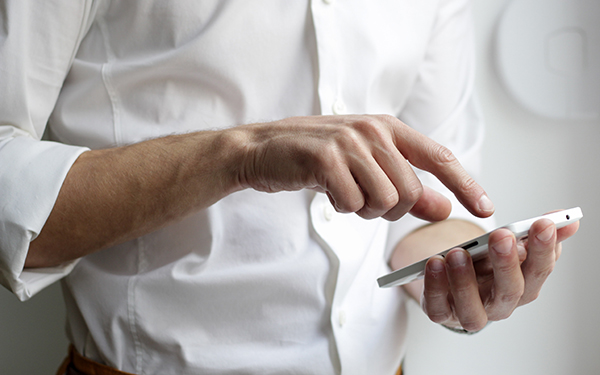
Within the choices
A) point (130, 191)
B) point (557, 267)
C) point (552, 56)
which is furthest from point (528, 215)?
point (130, 191)

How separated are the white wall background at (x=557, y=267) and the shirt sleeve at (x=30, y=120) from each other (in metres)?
0.53

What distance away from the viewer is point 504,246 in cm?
43

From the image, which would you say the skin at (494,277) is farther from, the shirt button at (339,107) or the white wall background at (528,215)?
the white wall background at (528,215)

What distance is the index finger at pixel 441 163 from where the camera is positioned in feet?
1.39

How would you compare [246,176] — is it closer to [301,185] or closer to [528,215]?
[301,185]

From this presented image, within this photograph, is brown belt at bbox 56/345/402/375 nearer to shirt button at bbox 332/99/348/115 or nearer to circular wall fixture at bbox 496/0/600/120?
shirt button at bbox 332/99/348/115

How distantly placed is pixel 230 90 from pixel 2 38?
26 cm

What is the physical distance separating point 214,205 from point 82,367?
304mm

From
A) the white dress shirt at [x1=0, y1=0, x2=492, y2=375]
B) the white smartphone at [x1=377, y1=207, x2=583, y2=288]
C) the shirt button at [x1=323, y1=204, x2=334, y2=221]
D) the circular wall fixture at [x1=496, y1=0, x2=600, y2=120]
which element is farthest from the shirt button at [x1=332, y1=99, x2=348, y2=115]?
the circular wall fixture at [x1=496, y1=0, x2=600, y2=120]

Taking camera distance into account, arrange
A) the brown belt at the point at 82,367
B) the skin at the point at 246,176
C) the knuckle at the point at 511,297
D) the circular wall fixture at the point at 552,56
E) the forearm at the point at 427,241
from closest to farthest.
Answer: the skin at the point at 246,176 → the knuckle at the point at 511,297 → the brown belt at the point at 82,367 → the forearm at the point at 427,241 → the circular wall fixture at the point at 552,56

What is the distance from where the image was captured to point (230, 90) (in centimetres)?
60

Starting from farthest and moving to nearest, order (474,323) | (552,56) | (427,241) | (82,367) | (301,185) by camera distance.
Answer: (552,56) → (427,241) → (82,367) → (474,323) → (301,185)

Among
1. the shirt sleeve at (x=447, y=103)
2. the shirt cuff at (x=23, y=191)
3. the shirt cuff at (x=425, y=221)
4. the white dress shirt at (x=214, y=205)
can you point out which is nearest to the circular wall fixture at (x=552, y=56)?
the shirt sleeve at (x=447, y=103)

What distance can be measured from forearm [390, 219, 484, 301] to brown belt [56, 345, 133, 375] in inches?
18.6
